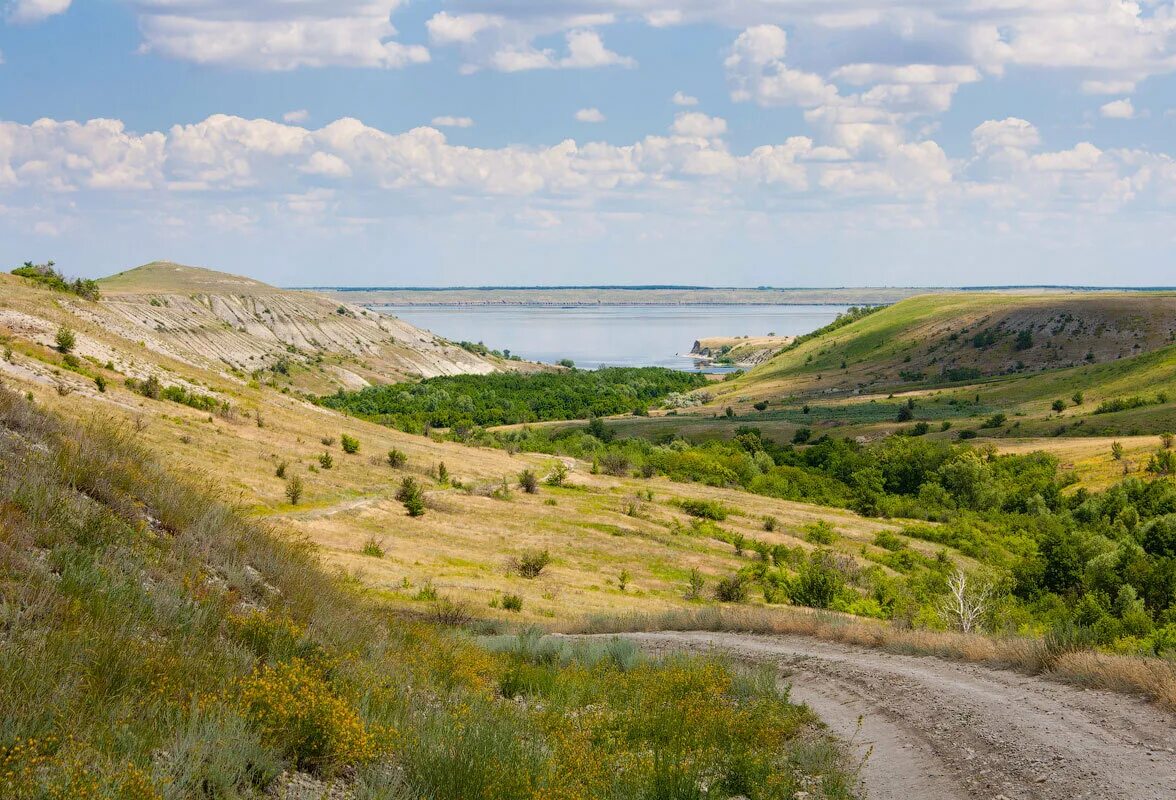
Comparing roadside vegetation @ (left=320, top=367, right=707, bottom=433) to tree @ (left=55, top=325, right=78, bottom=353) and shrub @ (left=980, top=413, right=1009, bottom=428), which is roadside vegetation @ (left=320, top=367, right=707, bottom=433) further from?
shrub @ (left=980, top=413, right=1009, bottom=428)

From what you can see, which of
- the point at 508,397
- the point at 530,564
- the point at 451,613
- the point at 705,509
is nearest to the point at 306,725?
the point at 451,613

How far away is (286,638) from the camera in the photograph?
8961 mm

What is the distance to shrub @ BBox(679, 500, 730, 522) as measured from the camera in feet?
163

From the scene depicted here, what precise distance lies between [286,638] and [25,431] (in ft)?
15.6

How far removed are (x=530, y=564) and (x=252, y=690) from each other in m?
25.6

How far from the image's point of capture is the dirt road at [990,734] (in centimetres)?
856

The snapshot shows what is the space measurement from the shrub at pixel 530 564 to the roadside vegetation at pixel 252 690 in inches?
741

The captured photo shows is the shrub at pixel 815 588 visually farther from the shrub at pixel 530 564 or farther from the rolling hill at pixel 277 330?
the rolling hill at pixel 277 330

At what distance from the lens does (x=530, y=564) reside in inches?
1276

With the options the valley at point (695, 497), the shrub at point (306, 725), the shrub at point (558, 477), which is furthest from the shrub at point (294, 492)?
the shrub at point (306, 725)

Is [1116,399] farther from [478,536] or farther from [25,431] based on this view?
[25,431]

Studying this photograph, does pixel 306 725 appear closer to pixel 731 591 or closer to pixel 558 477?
pixel 731 591

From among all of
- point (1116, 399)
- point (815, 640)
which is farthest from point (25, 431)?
point (1116, 399)

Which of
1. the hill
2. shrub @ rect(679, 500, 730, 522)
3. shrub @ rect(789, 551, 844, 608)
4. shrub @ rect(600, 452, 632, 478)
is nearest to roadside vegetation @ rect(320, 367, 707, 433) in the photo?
the hill
